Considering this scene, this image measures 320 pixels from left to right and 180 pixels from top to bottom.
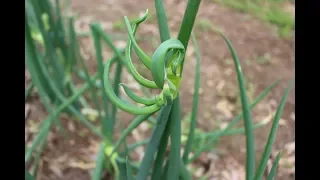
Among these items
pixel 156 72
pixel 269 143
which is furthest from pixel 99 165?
pixel 156 72

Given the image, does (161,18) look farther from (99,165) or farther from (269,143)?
(99,165)

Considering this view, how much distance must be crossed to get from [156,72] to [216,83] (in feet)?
3.71

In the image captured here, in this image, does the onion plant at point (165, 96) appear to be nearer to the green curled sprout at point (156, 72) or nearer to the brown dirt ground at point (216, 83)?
the green curled sprout at point (156, 72)

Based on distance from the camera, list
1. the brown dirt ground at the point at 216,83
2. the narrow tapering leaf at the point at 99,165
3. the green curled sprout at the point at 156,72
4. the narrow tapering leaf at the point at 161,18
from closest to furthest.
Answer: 1. the green curled sprout at the point at 156,72
2. the narrow tapering leaf at the point at 161,18
3. the narrow tapering leaf at the point at 99,165
4. the brown dirt ground at the point at 216,83

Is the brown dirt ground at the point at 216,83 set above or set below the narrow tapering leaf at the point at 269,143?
above

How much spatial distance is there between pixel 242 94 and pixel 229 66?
3.07 ft

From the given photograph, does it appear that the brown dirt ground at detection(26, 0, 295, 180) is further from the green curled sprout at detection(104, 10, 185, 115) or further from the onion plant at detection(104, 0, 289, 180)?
the green curled sprout at detection(104, 10, 185, 115)

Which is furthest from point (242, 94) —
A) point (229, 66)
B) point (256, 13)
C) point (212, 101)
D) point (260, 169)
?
point (256, 13)

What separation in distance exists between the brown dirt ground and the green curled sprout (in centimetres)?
77

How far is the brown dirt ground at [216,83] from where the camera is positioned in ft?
4.21

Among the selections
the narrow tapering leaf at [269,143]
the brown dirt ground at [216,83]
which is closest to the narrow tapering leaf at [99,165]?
the brown dirt ground at [216,83]

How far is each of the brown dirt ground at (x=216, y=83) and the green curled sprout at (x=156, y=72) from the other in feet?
2.52

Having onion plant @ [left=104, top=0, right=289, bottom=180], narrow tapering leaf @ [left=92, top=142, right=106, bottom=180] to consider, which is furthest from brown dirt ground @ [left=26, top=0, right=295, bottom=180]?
onion plant @ [left=104, top=0, right=289, bottom=180]

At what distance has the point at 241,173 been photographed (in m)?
1.31
